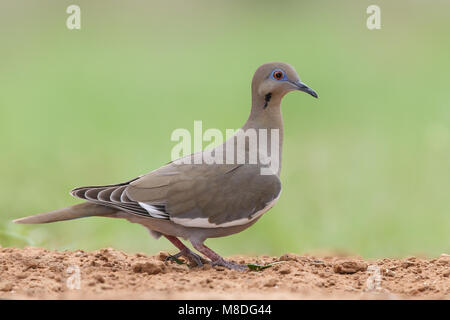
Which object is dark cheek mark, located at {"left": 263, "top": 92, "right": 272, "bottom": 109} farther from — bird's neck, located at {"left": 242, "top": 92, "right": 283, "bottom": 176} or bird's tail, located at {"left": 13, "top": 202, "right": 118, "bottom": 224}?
bird's tail, located at {"left": 13, "top": 202, "right": 118, "bottom": 224}

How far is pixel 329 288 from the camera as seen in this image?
4492 millimetres

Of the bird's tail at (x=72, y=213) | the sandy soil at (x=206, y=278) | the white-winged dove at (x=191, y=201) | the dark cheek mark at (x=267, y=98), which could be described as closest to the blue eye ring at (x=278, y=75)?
the dark cheek mark at (x=267, y=98)

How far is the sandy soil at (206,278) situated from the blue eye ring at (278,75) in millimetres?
1508

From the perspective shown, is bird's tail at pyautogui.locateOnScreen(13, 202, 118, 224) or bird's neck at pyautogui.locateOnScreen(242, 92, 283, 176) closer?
bird's tail at pyautogui.locateOnScreen(13, 202, 118, 224)

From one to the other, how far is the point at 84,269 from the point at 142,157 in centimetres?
479

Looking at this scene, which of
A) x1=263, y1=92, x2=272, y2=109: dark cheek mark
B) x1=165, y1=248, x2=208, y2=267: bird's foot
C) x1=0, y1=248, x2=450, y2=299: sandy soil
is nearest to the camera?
x1=0, y1=248, x2=450, y2=299: sandy soil

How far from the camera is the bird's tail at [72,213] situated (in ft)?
16.9

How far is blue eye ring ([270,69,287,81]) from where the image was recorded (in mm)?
5719

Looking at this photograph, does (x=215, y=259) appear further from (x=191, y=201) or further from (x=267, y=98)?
(x=267, y=98)

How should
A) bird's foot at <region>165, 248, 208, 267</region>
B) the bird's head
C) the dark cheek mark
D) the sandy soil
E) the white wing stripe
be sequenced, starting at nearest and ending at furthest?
the sandy soil < the white wing stripe < bird's foot at <region>165, 248, 208, 267</region> < the bird's head < the dark cheek mark

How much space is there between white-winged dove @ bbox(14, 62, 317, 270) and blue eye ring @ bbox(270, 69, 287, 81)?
2.57 feet

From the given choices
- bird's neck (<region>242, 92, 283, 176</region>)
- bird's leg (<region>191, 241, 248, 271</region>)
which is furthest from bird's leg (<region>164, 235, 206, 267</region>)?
bird's neck (<region>242, 92, 283, 176</region>)

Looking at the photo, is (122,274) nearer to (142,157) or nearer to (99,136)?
(142,157)

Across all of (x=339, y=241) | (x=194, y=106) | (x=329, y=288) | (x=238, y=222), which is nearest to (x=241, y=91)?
(x=194, y=106)
